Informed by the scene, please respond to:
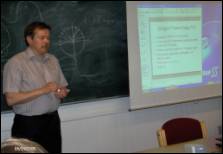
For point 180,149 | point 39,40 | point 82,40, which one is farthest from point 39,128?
point 180,149

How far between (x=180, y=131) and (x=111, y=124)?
127cm

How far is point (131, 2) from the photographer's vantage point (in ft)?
13.2

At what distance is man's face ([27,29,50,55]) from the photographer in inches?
124

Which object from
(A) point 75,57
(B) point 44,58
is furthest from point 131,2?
(B) point 44,58

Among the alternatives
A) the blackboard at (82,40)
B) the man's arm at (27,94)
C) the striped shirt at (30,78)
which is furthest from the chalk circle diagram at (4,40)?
the man's arm at (27,94)

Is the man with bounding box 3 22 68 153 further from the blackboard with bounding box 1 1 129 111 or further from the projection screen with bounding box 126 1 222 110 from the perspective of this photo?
the projection screen with bounding box 126 1 222 110

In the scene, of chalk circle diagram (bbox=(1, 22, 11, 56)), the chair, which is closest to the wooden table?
the chair

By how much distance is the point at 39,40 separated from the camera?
10.4 ft

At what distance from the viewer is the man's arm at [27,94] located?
303 cm

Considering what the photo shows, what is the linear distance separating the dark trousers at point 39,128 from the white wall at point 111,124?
0.48 metres

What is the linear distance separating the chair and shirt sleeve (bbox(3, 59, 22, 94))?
4.06ft

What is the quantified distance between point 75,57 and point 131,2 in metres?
0.86

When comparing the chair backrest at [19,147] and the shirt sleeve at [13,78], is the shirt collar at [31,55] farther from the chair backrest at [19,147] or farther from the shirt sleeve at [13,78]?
the chair backrest at [19,147]

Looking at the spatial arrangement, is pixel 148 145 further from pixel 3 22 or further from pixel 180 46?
Result: pixel 3 22
